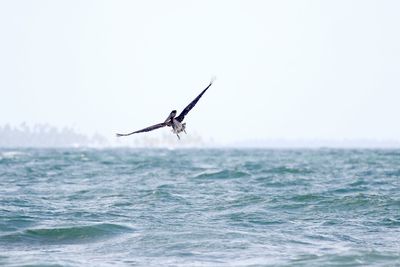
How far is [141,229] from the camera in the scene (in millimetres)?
18828

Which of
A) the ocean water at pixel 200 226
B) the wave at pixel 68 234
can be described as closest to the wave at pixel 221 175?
the ocean water at pixel 200 226

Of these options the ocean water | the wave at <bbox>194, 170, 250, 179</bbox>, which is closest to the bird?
the ocean water

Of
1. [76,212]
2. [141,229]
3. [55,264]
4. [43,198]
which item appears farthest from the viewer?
[43,198]

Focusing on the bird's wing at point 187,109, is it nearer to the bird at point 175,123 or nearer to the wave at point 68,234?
the bird at point 175,123

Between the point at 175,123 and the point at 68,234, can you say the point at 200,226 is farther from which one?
the point at 175,123

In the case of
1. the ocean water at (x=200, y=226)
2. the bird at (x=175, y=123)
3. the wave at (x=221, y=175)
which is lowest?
the ocean water at (x=200, y=226)

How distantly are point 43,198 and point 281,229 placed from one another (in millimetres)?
12108

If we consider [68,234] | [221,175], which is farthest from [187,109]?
[221,175]

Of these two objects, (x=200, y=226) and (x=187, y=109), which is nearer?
(x=187, y=109)

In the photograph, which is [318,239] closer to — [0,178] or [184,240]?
[184,240]

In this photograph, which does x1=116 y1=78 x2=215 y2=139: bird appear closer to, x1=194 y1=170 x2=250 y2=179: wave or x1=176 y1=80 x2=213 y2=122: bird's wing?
x1=176 y1=80 x2=213 y2=122: bird's wing

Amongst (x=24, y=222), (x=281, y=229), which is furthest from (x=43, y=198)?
(x=281, y=229)

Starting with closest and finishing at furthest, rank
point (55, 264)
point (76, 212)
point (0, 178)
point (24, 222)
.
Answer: point (55, 264)
point (24, 222)
point (76, 212)
point (0, 178)

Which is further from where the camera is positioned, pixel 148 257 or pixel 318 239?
pixel 318 239
